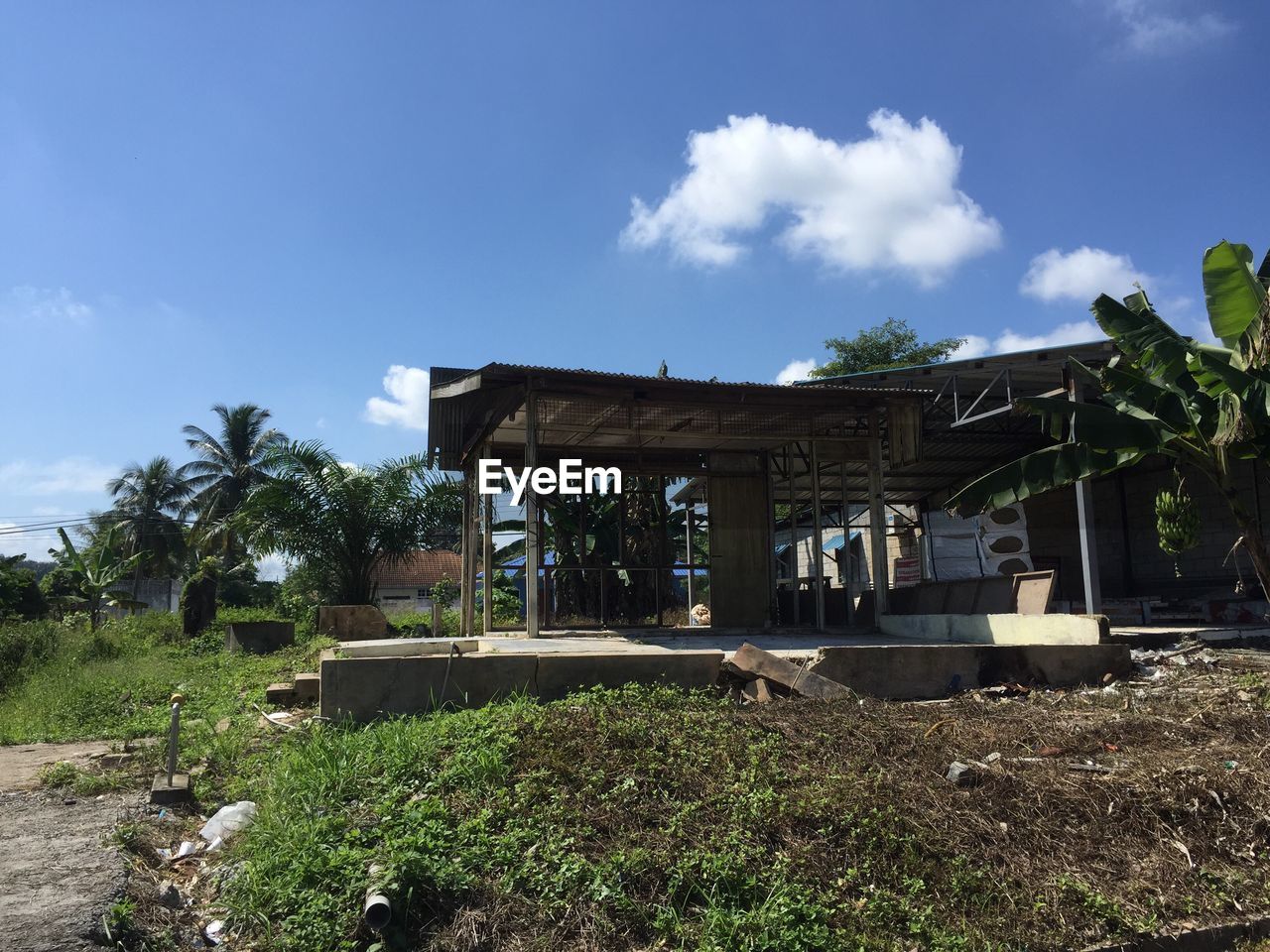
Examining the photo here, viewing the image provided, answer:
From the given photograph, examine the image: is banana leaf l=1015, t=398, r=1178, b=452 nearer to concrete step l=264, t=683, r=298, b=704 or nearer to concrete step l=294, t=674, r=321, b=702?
concrete step l=294, t=674, r=321, b=702

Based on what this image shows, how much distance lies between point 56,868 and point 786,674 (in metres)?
5.12

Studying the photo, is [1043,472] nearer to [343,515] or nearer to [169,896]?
[169,896]

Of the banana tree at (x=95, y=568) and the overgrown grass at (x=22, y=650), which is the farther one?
the banana tree at (x=95, y=568)

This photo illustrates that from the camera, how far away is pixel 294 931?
3994 mm

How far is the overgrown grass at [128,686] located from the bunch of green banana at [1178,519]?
8.18 metres

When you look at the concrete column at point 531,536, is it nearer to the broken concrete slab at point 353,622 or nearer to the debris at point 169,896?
the broken concrete slab at point 353,622

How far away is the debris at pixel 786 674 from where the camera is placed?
294 inches

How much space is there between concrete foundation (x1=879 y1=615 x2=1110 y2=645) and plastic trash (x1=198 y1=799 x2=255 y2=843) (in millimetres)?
7610

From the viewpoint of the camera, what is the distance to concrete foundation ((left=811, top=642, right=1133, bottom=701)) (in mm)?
8164

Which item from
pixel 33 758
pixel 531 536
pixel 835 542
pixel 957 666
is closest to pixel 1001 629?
pixel 957 666

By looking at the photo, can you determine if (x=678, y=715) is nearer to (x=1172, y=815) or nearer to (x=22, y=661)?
(x=1172, y=815)

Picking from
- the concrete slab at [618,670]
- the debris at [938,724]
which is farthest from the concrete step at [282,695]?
the debris at [938,724]

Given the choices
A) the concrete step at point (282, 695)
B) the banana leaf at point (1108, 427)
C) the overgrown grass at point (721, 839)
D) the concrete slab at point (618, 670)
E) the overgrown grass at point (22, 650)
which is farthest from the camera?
the overgrown grass at point (22, 650)

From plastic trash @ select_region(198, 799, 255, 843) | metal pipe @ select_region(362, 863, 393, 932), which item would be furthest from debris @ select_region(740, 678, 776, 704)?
metal pipe @ select_region(362, 863, 393, 932)
